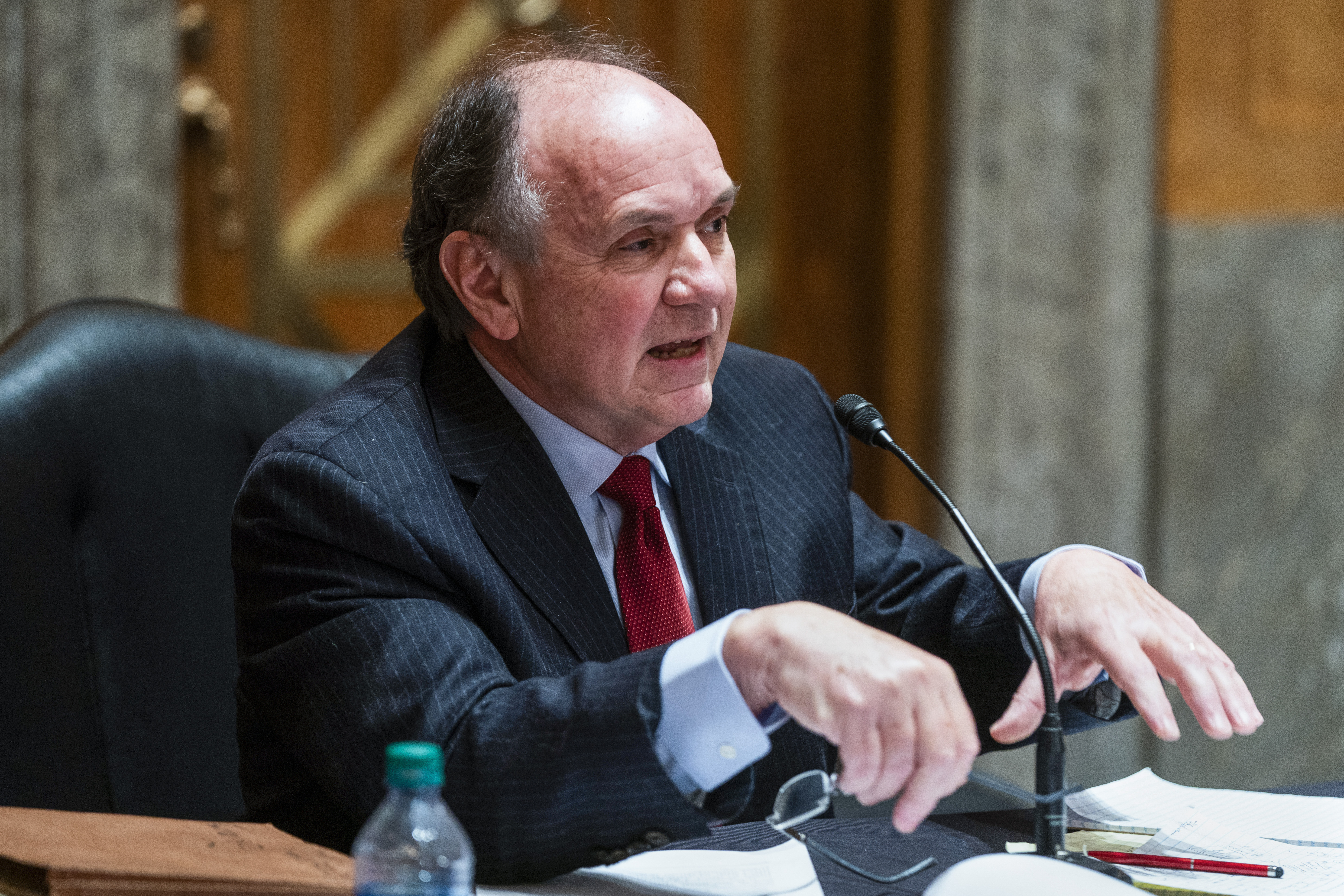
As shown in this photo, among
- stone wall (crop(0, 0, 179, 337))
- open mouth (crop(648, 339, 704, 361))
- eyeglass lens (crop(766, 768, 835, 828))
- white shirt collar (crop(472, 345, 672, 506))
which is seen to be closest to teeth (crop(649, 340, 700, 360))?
open mouth (crop(648, 339, 704, 361))

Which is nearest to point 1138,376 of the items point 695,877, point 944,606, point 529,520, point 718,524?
point 944,606

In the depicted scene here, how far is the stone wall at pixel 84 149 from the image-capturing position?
2225 mm

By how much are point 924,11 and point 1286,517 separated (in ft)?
4.42

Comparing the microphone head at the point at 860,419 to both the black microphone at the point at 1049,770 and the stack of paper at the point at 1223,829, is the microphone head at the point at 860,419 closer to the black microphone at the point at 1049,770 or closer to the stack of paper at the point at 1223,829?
the black microphone at the point at 1049,770

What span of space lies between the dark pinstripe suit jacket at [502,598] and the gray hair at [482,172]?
0.25ft

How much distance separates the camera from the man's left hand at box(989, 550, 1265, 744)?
1.10 metres

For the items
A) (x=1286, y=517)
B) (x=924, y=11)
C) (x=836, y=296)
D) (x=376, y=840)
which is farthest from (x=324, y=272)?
(x=376, y=840)

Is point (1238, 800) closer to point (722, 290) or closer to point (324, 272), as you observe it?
point (722, 290)

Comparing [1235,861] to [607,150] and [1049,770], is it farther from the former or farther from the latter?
[607,150]

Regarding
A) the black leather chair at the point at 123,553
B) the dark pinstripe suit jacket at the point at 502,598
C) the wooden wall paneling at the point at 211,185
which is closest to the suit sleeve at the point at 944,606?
the dark pinstripe suit jacket at the point at 502,598

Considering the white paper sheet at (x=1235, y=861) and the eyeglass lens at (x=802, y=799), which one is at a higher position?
the eyeglass lens at (x=802, y=799)

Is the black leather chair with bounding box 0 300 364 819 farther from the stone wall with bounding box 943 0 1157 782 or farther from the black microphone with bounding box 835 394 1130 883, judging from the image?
the stone wall with bounding box 943 0 1157 782

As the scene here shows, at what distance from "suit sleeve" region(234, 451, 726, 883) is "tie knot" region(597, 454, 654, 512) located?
0.25 m

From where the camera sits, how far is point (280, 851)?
2.93ft
